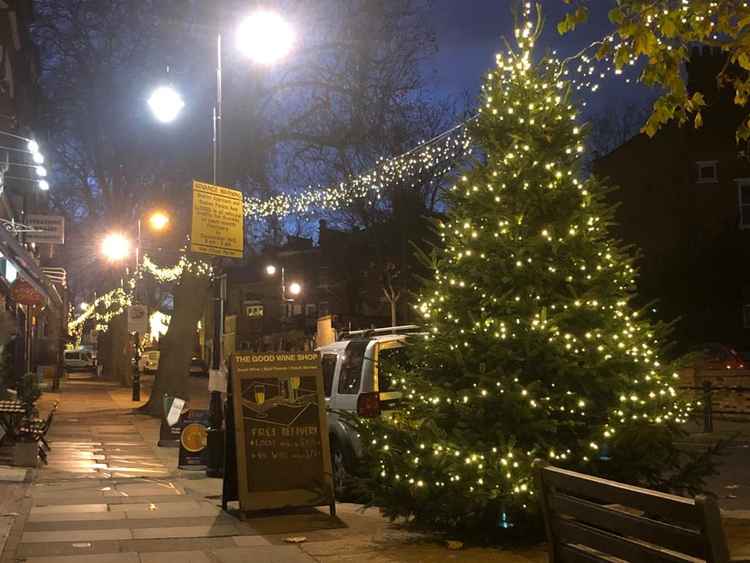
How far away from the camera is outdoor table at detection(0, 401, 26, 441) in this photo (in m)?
15.8

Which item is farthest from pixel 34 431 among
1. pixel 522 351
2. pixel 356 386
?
pixel 522 351

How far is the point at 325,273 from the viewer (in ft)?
210

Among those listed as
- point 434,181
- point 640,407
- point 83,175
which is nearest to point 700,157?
point 434,181

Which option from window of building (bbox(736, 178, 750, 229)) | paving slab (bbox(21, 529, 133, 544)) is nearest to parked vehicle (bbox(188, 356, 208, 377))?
window of building (bbox(736, 178, 750, 229))

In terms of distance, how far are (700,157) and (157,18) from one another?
2069 centimetres

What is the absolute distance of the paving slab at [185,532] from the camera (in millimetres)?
8711

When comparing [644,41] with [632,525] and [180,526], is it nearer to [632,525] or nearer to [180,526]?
[632,525]

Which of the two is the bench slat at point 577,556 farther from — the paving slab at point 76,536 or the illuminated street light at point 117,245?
the illuminated street light at point 117,245

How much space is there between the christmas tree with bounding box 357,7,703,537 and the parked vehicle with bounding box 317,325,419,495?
2.28 metres

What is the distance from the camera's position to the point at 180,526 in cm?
924

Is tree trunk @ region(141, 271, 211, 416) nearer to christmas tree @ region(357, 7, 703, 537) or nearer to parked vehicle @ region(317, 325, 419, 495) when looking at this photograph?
parked vehicle @ region(317, 325, 419, 495)

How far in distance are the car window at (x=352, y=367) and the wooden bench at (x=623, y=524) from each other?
5963mm

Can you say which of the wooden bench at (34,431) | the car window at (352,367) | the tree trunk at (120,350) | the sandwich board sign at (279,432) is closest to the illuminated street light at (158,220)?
the wooden bench at (34,431)

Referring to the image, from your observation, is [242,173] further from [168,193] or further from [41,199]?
[41,199]
